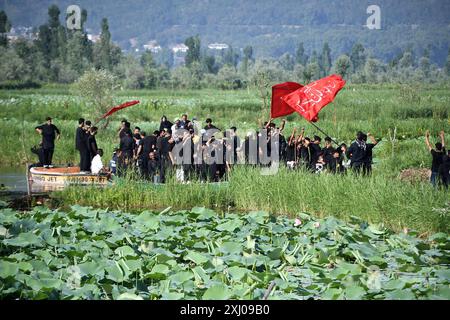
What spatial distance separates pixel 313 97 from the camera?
20.5m

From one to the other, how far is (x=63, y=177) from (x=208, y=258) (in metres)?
11.5

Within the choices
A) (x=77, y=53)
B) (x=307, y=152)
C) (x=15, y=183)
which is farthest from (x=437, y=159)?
(x=77, y=53)

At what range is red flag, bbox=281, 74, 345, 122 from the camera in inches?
792

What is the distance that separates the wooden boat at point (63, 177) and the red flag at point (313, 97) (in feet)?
14.2

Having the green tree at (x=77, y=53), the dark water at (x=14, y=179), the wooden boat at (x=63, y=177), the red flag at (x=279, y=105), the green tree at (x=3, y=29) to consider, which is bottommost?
the dark water at (x=14, y=179)

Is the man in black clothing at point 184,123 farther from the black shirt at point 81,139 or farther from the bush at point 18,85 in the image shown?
the bush at point 18,85

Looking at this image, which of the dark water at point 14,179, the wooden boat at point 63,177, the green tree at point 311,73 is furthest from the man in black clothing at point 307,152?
the green tree at point 311,73

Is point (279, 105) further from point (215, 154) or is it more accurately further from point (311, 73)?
point (311, 73)

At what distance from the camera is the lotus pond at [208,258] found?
877 centimetres

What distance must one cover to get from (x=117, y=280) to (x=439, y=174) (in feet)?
32.2

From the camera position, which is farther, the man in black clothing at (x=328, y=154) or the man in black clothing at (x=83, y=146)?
the man in black clothing at (x=83, y=146)

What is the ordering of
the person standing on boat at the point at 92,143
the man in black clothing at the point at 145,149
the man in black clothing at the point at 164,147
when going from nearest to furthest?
1. the man in black clothing at the point at 164,147
2. the man in black clothing at the point at 145,149
3. the person standing on boat at the point at 92,143

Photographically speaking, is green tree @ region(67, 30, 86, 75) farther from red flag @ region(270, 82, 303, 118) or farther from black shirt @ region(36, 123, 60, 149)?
red flag @ region(270, 82, 303, 118)

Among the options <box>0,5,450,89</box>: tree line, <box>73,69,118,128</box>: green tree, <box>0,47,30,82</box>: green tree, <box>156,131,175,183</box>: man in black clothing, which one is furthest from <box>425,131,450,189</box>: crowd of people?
<box>0,47,30,82</box>: green tree
